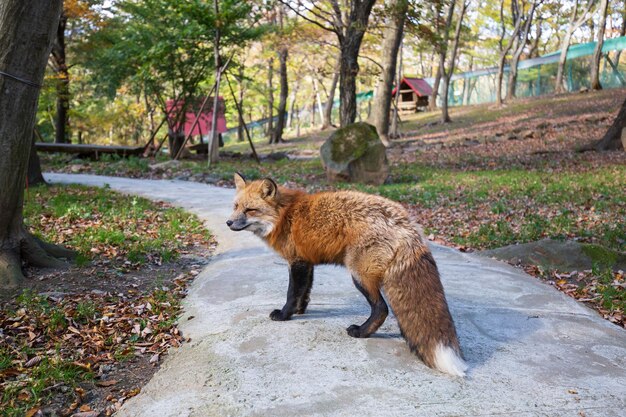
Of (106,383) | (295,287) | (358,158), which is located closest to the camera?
(106,383)

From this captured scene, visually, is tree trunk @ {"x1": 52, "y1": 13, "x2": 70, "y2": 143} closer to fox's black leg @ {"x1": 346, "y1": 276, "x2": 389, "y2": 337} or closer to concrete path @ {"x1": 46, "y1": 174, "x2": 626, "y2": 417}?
concrete path @ {"x1": 46, "y1": 174, "x2": 626, "y2": 417}

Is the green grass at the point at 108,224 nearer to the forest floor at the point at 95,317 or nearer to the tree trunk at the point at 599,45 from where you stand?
the forest floor at the point at 95,317

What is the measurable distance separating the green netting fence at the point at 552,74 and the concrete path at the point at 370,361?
3586cm

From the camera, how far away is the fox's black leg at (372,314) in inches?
163

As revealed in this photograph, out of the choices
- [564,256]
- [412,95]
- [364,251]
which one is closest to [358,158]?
[564,256]

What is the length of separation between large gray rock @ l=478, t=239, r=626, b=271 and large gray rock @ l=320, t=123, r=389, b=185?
294 inches

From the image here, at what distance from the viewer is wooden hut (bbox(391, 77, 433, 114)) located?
42.7 meters

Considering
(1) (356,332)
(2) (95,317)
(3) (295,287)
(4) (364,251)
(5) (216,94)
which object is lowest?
(2) (95,317)

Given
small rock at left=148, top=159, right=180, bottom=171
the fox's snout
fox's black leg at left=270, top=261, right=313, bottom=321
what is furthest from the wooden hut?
the fox's snout

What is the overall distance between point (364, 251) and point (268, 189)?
1039 millimetres

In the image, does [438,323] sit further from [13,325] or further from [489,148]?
[489,148]

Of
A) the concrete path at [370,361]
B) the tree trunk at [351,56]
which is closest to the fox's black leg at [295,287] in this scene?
the concrete path at [370,361]

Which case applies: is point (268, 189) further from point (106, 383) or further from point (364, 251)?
point (106, 383)

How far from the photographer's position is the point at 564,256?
23.7 ft
